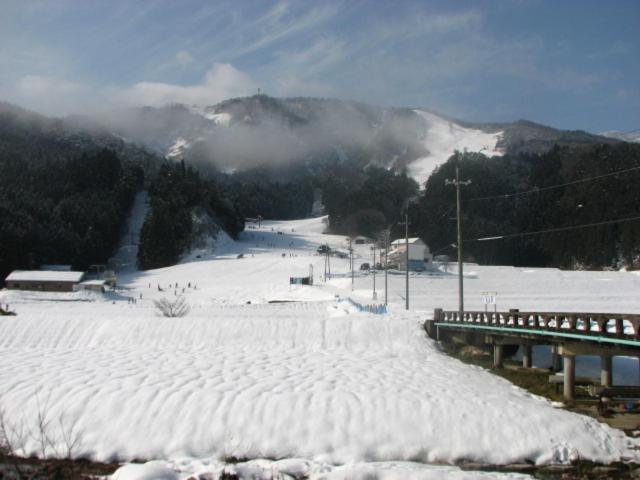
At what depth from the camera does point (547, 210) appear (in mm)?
129125

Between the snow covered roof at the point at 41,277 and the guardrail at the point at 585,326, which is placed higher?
the snow covered roof at the point at 41,277

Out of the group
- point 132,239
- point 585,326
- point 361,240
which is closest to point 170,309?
point 585,326

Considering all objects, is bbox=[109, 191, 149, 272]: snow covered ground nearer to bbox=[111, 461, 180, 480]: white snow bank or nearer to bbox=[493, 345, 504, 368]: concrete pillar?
bbox=[493, 345, 504, 368]: concrete pillar

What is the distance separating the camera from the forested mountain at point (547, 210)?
108 metres

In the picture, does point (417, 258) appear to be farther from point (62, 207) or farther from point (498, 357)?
point (498, 357)

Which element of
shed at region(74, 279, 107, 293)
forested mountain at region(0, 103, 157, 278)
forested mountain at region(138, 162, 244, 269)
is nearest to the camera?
shed at region(74, 279, 107, 293)

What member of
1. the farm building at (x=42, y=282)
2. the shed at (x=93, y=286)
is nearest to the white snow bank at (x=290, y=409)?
the shed at (x=93, y=286)

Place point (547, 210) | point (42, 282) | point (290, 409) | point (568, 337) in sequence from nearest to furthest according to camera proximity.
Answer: point (290, 409), point (568, 337), point (42, 282), point (547, 210)

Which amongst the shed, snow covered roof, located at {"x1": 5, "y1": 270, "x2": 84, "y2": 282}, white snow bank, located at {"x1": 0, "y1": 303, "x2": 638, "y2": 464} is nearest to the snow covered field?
white snow bank, located at {"x1": 0, "y1": 303, "x2": 638, "y2": 464}

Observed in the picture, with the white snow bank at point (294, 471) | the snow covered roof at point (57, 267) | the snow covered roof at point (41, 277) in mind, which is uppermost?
the snow covered roof at point (57, 267)

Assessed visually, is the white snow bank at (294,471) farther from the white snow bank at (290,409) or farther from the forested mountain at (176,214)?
the forested mountain at (176,214)

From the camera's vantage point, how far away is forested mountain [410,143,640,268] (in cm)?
10781

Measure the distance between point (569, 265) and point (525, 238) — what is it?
14.9 m

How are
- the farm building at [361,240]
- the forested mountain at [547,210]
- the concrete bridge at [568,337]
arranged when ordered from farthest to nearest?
1. the farm building at [361,240]
2. the forested mountain at [547,210]
3. the concrete bridge at [568,337]
